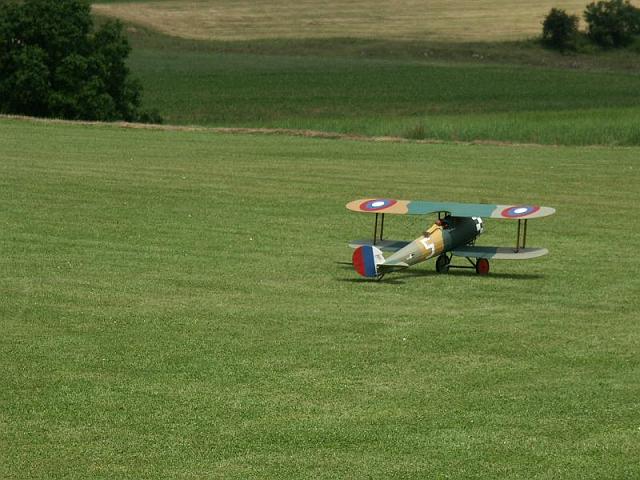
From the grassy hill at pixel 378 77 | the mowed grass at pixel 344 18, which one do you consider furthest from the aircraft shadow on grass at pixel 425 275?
the mowed grass at pixel 344 18

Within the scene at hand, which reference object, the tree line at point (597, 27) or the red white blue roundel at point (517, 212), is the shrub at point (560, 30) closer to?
the tree line at point (597, 27)

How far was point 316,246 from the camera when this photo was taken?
950 inches

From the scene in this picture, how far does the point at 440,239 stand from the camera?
69.2 ft

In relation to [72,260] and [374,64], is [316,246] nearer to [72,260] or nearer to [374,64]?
[72,260]

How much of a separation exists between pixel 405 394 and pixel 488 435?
165cm

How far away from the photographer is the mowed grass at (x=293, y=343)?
11977mm

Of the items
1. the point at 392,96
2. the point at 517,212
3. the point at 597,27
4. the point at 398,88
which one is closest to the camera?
the point at 517,212

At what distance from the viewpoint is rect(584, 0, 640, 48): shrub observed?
107m

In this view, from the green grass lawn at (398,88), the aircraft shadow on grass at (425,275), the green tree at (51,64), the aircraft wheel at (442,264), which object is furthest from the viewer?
the green tree at (51,64)

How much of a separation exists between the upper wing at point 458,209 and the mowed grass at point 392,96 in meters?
25.1

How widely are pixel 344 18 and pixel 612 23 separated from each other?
90.4 ft

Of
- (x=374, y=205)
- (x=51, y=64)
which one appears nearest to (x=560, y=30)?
(x=51, y=64)

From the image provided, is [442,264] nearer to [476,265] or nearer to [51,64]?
[476,265]

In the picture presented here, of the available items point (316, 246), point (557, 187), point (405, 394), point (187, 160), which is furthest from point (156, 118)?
point (405, 394)
